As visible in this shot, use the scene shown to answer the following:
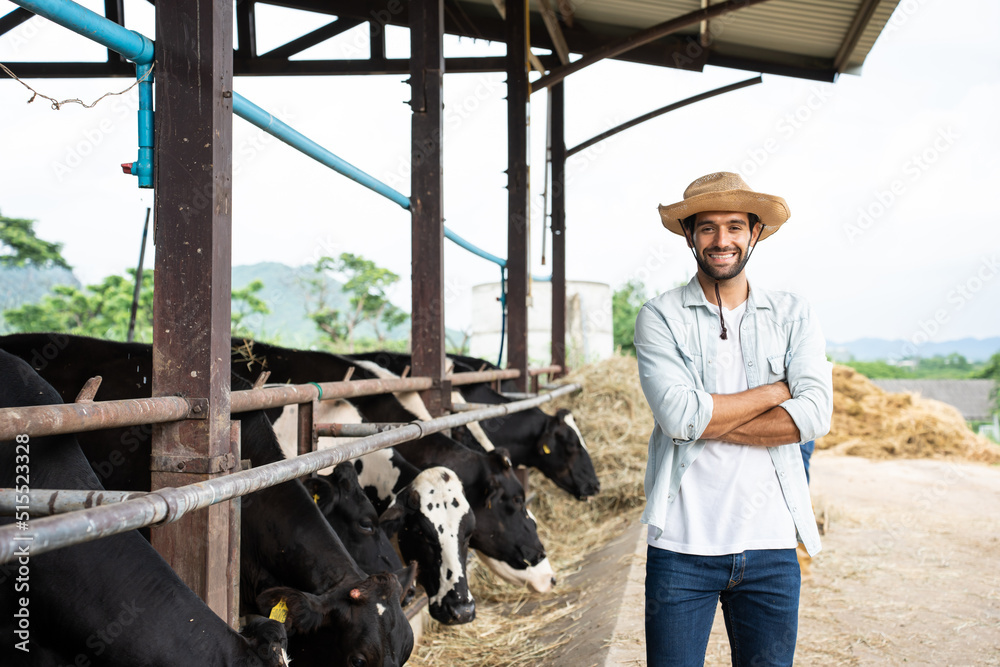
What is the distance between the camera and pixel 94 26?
159 cm

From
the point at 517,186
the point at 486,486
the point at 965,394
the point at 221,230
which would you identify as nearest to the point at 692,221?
the point at 221,230

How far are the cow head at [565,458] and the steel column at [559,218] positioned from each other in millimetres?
2375

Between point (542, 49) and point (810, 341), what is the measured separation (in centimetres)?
591

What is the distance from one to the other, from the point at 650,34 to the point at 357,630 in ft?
15.2

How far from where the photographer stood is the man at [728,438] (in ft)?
6.58

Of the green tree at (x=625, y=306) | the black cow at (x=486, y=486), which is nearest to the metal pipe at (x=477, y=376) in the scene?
the black cow at (x=486, y=486)

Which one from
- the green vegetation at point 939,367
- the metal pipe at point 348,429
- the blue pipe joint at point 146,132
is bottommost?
the green vegetation at point 939,367

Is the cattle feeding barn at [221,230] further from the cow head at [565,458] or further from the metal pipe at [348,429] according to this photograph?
the cow head at [565,458]

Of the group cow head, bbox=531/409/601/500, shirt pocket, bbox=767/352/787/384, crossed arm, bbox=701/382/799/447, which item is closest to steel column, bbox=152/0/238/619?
crossed arm, bbox=701/382/799/447

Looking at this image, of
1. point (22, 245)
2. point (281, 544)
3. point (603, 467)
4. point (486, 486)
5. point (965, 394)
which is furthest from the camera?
point (965, 394)

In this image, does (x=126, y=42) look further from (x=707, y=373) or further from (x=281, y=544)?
(x=707, y=373)

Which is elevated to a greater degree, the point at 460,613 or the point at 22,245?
the point at 22,245

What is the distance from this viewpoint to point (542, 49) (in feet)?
24.3

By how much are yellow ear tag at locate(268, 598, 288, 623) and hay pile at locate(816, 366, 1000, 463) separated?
1090 cm
